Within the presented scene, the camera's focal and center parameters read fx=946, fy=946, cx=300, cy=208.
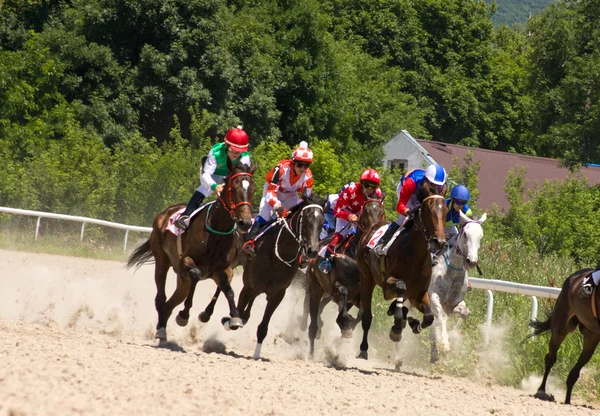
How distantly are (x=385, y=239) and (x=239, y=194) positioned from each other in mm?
1934

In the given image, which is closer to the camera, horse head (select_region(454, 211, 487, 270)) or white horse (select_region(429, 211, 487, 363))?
horse head (select_region(454, 211, 487, 270))

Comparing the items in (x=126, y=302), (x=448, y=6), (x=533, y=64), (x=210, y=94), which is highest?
(x=448, y=6)

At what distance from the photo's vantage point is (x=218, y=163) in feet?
34.8

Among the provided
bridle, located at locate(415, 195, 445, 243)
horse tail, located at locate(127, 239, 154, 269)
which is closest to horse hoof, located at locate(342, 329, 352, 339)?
bridle, located at locate(415, 195, 445, 243)

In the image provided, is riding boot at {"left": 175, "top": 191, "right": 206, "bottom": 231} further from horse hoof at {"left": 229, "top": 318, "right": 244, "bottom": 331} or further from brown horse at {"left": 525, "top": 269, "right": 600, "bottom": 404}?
brown horse at {"left": 525, "top": 269, "right": 600, "bottom": 404}

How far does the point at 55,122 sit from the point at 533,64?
Answer: 27557mm

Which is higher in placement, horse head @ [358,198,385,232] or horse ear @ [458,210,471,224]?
horse ear @ [458,210,471,224]

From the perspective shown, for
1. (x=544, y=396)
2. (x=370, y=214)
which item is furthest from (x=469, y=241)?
(x=544, y=396)

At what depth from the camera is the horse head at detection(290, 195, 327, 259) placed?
992 cm

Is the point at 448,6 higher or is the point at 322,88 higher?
the point at 448,6

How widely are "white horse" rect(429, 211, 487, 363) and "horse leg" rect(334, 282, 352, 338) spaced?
107 centimetres

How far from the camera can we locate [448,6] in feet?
182

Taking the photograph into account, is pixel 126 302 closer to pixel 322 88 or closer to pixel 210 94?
pixel 210 94

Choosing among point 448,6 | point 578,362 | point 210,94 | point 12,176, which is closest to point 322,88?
point 210,94
